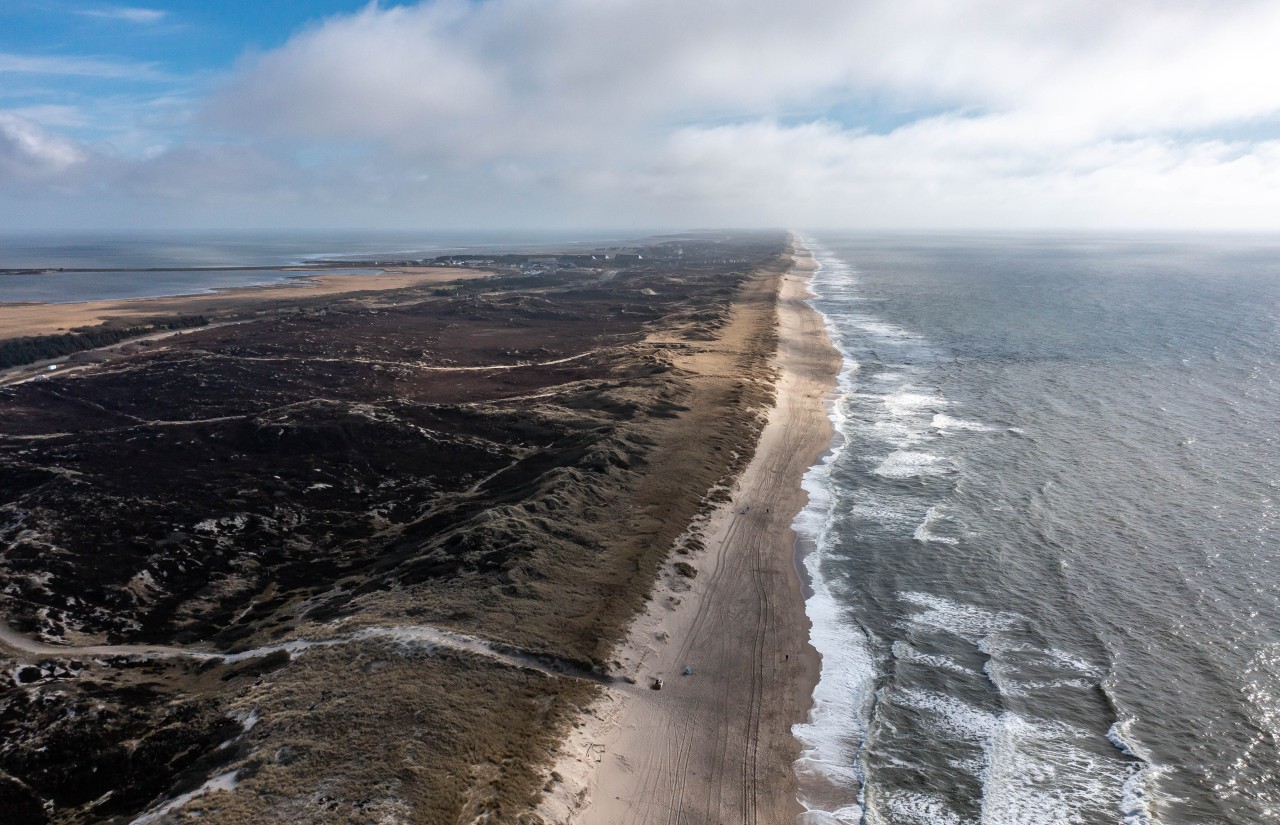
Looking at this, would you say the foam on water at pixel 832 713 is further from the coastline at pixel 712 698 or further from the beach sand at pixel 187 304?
the beach sand at pixel 187 304

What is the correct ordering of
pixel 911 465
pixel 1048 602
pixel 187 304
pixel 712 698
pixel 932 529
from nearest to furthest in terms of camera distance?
1. pixel 712 698
2. pixel 1048 602
3. pixel 932 529
4. pixel 911 465
5. pixel 187 304

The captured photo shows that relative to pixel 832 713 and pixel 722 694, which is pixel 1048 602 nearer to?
pixel 832 713

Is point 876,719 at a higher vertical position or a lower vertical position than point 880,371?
lower

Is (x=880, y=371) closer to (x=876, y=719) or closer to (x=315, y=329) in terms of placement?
(x=876, y=719)

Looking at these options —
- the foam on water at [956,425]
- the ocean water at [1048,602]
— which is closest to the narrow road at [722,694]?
the ocean water at [1048,602]

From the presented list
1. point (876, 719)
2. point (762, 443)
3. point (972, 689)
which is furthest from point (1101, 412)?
point (876, 719)

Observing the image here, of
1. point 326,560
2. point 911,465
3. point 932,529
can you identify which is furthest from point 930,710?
point 326,560
